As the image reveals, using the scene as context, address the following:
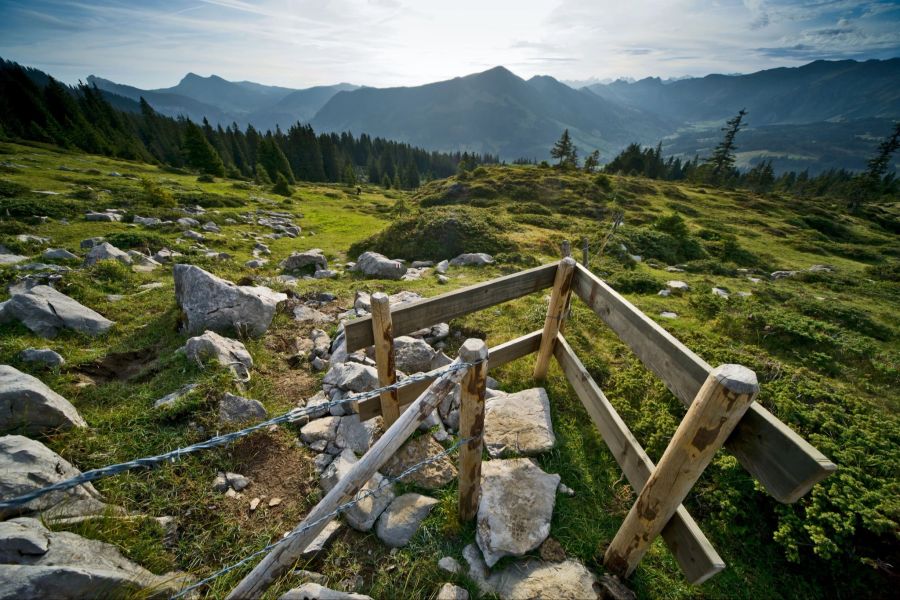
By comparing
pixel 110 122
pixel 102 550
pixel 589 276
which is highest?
pixel 110 122

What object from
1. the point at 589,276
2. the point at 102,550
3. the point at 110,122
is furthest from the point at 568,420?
the point at 110,122

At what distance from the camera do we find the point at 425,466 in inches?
171

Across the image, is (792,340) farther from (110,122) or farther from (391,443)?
(110,122)

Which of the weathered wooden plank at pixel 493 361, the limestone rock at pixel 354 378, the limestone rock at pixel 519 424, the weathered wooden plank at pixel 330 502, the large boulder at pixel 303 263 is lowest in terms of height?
the large boulder at pixel 303 263

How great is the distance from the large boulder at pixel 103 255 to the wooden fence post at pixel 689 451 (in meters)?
14.1

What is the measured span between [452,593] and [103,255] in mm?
13571

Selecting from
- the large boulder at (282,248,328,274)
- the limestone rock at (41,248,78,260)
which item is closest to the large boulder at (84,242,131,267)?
the limestone rock at (41,248,78,260)

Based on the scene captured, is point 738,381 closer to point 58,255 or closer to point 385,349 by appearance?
point 385,349

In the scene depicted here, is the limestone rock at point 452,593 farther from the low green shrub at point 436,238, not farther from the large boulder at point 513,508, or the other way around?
the low green shrub at point 436,238

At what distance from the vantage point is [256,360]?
6.43 meters

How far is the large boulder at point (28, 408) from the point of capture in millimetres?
3768

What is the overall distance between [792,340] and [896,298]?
11103mm

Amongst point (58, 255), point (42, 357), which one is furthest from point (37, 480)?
point (58, 255)

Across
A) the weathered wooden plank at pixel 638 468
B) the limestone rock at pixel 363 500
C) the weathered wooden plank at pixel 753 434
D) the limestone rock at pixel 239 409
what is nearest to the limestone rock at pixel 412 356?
the limestone rock at pixel 363 500
